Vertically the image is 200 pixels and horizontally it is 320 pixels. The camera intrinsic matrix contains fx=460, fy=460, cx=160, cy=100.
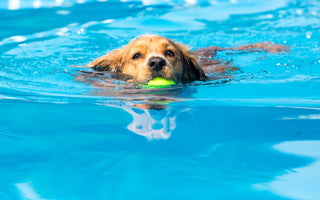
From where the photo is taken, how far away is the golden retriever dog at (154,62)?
484cm

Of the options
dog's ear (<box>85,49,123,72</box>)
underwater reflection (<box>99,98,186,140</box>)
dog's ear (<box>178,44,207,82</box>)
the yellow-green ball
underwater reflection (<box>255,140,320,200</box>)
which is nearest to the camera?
underwater reflection (<box>255,140,320,200</box>)

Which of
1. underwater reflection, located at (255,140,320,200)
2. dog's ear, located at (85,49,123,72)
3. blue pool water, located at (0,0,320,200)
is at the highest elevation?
dog's ear, located at (85,49,123,72)

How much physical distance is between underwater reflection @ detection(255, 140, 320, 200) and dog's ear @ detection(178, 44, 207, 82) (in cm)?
262

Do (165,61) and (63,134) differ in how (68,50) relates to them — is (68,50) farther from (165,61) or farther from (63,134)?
(63,134)

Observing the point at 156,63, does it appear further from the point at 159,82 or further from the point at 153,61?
the point at 159,82

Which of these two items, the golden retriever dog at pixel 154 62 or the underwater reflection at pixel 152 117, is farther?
the golden retriever dog at pixel 154 62

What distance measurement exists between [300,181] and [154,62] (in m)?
2.39

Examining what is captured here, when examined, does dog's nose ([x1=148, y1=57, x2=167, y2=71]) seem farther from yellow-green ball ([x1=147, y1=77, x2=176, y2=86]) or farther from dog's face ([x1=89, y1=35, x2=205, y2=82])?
yellow-green ball ([x1=147, y1=77, x2=176, y2=86])

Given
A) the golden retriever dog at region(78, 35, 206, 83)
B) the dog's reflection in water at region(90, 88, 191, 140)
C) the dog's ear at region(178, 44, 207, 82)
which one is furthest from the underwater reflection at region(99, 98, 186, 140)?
the dog's ear at region(178, 44, 207, 82)

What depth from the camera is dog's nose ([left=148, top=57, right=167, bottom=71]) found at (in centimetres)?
475

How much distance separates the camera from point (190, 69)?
5.71 metres

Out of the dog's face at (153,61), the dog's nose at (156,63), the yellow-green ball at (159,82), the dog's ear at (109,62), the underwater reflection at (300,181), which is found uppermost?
the dog's ear at (109,62)

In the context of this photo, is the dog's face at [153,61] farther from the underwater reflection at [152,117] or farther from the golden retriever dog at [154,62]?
the underwater reflection at [152,117]

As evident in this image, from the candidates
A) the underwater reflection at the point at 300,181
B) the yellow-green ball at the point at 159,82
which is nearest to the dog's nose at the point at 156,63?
the yellow-green ball at the point at 159,82
